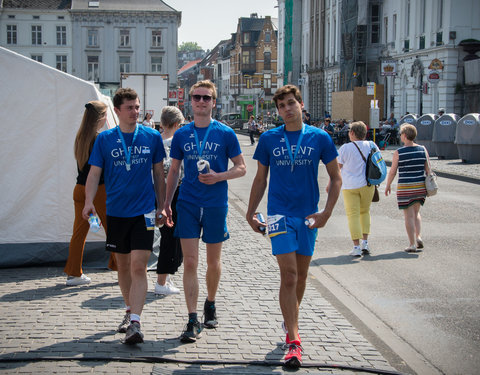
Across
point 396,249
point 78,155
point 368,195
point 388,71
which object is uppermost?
point 388,71

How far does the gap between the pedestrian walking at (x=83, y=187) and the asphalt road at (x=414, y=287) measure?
247cm

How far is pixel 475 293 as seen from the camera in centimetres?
715

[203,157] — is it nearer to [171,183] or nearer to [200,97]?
[171,183]

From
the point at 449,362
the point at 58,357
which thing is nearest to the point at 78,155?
the point at 58,357

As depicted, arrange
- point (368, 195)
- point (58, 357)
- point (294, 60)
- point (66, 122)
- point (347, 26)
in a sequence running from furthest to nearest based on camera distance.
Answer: point (294, 60) → point (347, 26) → point (368, 195) → point (66, 122) → point (58, 357)

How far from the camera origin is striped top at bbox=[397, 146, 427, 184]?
31.2 ft

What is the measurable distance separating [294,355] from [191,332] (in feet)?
3.00

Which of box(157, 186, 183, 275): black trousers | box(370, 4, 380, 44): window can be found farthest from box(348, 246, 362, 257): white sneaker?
box(370, 4, 380, 44): window

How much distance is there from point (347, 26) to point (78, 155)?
5062 cm

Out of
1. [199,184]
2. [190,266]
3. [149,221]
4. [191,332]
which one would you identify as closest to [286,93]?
[199,184]

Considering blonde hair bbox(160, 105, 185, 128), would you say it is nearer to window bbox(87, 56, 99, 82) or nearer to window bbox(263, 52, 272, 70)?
window bbox(87, 56, 99, 82)

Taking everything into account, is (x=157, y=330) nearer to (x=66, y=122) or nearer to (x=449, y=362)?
(x=449, y=362)

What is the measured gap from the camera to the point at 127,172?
543 centimetres

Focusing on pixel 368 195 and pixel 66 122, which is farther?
pixel 368 195
